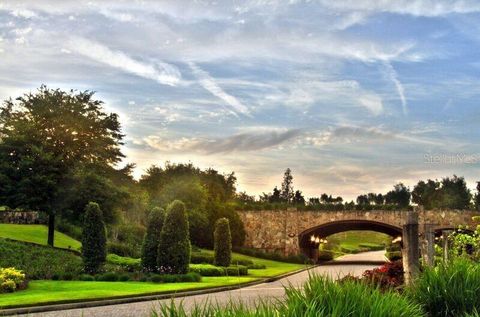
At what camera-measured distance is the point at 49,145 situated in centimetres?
4438

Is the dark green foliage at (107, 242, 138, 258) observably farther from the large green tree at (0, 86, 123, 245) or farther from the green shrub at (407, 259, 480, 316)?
the green shrub at (407, 259, 480, 316)

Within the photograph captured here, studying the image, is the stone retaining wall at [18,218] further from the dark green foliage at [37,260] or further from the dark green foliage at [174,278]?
the dark green foliage at [174,278]

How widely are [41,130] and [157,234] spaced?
17871 mm

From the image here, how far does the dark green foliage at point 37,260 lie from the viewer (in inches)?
1197

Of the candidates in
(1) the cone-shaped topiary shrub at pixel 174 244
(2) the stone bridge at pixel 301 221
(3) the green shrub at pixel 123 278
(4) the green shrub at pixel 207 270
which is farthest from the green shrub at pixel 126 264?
(2) the stone bridge at pixel 301 221

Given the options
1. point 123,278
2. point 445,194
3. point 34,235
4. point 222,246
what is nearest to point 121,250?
point 34,235

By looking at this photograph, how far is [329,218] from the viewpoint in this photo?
61188mm

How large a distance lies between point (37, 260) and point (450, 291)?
28.3m

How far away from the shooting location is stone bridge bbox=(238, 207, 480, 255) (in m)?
60.8

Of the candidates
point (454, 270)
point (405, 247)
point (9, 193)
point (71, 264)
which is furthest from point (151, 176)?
point (454, 270)

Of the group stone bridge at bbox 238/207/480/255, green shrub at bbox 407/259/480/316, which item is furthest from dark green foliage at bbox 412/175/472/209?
green shrub at bbox 407/259/480/316

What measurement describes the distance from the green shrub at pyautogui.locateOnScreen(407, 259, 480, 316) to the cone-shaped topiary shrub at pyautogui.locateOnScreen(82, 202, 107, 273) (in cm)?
2467

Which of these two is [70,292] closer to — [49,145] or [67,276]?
[67,276]

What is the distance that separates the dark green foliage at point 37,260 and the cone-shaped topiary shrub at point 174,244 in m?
5.00
